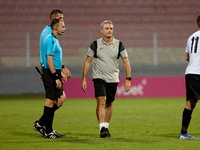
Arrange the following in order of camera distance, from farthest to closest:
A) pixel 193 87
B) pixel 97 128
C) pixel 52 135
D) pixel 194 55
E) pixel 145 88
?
pixel 145 88 < pixel 97 128 < pixel 52 135 < pixel 194 55 < pixel 193 87

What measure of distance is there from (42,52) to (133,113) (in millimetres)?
4087

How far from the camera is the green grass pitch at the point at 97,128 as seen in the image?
5.28m

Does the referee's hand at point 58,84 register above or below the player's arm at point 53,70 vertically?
below

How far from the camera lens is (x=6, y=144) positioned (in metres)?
5.40

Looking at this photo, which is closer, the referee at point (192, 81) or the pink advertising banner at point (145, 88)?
the referee at point (192, 81)

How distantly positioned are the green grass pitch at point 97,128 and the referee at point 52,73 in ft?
1.03

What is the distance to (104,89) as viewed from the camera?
6148 millimetres

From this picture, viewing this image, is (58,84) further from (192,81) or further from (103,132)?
(192,81)

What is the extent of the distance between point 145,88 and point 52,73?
27.3ft

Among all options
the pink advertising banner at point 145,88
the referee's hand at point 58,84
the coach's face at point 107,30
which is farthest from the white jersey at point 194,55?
the pink advertising banner at point 145,88

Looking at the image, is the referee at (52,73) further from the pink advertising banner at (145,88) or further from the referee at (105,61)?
the pink advertising banner at (145,88)

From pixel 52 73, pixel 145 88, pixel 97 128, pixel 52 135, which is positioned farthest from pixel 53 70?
pixel 145 88

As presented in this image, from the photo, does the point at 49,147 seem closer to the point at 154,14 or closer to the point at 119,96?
the point at 119,96

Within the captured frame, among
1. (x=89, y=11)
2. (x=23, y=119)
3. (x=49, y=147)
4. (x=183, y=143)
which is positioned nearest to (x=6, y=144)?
(x=49, y=147)
